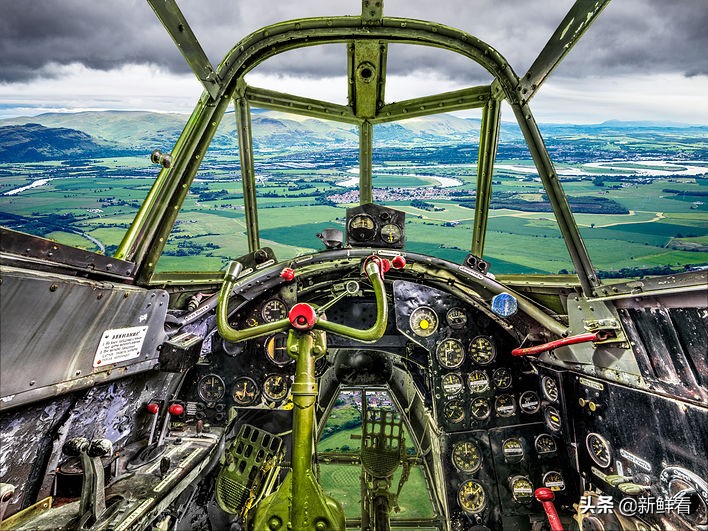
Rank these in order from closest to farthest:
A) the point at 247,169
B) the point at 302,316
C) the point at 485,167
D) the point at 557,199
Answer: the point at 302,316 → the point at 557,199 → the point at 485,167 → the point at 247,169

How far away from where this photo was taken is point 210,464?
3221 millimetres

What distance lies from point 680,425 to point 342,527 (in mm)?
1722

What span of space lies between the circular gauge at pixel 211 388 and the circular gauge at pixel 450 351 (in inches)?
71.5

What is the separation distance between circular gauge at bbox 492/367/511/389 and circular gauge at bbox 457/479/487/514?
2.53ft

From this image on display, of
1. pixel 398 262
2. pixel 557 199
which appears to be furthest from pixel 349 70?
pixel 557 199

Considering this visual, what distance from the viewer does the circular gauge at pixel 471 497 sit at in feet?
11.1

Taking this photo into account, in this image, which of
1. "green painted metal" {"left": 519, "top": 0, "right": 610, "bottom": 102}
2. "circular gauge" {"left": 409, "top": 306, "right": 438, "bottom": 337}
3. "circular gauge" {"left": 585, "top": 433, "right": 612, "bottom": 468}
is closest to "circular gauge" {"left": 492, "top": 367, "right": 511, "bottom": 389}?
"circular gauge" {"left": 409, "top": 306, "right": 438, "bottom": 337}

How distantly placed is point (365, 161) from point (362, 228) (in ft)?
4.49

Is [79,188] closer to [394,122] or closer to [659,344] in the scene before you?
[394,122]

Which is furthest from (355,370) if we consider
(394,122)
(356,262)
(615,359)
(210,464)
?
(615,359)

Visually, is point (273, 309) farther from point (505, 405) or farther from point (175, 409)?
point (505, 405)

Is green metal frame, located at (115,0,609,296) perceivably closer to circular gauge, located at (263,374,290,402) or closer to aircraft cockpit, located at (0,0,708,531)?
aircraft cockpit, located at (0,0,708,531)

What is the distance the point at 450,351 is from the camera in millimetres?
3670

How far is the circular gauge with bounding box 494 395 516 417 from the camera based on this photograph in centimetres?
361
